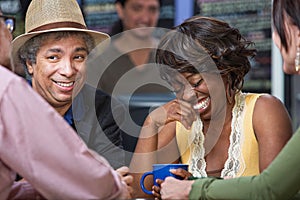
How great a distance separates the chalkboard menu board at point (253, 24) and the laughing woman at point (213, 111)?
2.00 m

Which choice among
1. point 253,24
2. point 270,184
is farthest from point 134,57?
point 270,184

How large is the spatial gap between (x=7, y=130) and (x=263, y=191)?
27.0 inches

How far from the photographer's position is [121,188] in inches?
67.9

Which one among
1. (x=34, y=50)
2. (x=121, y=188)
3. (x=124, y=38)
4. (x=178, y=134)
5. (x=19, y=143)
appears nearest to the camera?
(x=19, y=143)

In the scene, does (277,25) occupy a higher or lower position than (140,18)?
higher

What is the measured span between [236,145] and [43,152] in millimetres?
1035

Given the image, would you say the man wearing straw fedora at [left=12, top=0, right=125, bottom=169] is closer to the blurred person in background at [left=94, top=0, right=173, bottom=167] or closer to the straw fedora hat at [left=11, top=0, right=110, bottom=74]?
the straw fedora hat at [left=11, top=0, right=110, bottom=74]

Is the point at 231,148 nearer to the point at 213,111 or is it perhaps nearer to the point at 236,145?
the point at 236,145

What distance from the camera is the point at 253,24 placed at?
448 cm

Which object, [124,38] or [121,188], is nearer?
[121,188]

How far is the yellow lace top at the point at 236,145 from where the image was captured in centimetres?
242

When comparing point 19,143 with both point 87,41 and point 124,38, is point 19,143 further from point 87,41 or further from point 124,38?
point 124,38

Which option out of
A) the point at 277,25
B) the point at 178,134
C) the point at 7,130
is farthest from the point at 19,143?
the point at 178,134

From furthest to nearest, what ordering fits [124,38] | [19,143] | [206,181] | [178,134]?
[124,38]
[178,134]
[206,181]
[19,143]
